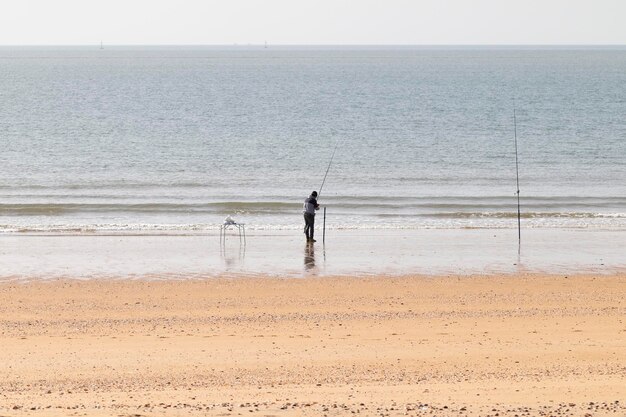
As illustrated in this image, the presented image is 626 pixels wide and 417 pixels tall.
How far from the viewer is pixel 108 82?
379ft

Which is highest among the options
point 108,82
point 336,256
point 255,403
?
point 108,82

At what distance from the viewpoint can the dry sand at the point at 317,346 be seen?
416 inches

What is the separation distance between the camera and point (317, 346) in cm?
1330

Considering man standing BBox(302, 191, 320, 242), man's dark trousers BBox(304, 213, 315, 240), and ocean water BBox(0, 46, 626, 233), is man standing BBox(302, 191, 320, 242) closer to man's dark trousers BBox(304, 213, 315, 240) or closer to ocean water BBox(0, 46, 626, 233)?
man's dark trousers BBox(304, 213, 315, 240)

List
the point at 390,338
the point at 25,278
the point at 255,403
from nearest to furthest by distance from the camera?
the point at 255,403 < the point at 390,338 < the point at 25,278

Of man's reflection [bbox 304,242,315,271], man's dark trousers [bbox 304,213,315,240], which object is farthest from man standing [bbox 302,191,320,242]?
man's reflection [bbox 304,242,315,271]

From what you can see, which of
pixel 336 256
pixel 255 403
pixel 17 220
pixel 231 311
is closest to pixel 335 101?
pixel 17 220

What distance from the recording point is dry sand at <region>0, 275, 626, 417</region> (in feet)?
34.6

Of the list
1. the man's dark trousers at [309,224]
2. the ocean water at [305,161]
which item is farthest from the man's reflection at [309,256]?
the ocean water at [305,161]

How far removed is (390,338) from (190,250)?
29.6 ft

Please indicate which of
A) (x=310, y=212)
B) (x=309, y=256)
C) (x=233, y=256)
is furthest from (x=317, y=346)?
(x=310, y=212)

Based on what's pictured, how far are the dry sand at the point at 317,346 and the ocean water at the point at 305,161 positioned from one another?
868 cm

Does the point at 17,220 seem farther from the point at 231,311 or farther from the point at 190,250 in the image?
the point at 231,311

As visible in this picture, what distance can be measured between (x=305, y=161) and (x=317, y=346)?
29757 mm
